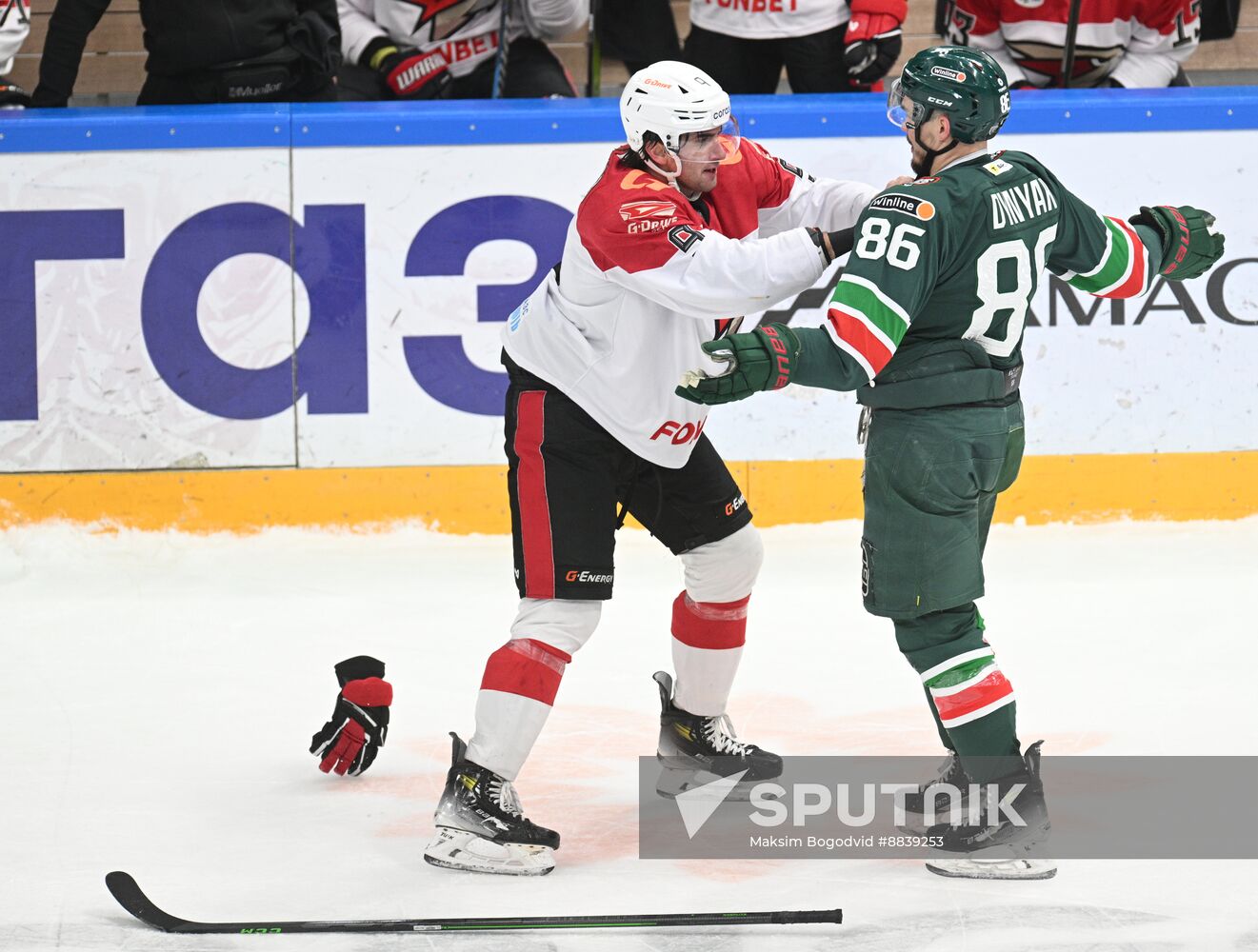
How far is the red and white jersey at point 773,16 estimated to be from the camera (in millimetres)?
5219

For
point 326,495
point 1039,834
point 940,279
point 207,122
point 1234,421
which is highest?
point 940,279

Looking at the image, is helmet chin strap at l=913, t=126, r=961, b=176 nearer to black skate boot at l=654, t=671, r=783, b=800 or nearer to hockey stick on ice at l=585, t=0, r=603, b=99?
black skate boot at l=654, t=671, r=783, b=800

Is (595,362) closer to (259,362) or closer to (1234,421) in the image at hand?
(259,362)

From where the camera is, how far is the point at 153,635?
13.7 ft

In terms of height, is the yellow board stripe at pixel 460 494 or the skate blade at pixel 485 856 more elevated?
the skate blade at pixel 485 856

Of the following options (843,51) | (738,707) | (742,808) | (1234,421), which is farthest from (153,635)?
(1234,421)

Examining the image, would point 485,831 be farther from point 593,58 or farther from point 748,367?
point 593,58

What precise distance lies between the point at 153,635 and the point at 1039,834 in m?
2.39

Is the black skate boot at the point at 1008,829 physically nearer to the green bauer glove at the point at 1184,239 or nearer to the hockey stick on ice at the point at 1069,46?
the green bauer glove at the point at 1184,239

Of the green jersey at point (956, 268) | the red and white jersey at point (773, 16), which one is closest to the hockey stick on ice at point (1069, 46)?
the red and white jersey at point (773, 16)

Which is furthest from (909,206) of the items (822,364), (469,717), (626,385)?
(469,717)

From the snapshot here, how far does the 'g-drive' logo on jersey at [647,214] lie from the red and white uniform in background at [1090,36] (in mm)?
2984

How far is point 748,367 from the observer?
8.11 feet

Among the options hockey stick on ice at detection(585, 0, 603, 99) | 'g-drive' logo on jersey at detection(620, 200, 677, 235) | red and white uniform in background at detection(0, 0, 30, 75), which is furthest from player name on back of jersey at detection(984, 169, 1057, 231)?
red and white uniform in background at detection(0, 0, 30, 75)
